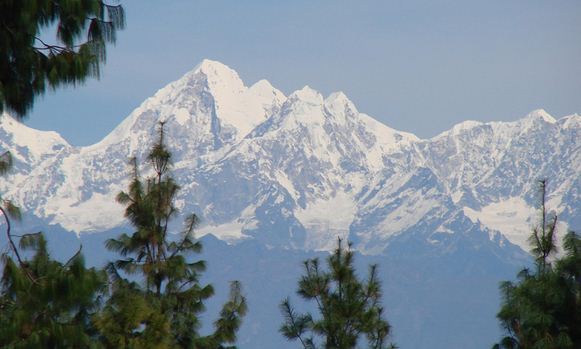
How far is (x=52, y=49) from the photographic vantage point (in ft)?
→ 54.9

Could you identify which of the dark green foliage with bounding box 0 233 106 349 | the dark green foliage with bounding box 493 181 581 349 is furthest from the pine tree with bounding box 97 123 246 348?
the dark green foliage with bounding box 0 233 106 349

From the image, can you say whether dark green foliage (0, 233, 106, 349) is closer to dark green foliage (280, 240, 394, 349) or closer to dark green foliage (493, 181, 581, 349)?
dark green foliage (493, 181, 581, 349)

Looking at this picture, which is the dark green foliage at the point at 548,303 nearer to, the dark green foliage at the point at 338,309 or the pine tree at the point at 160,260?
the dark green foliage at the point at 338,309

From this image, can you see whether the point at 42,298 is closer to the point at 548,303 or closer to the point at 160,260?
the point at 548,303

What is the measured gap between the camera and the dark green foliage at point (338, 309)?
2973cm

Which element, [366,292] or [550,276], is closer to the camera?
[550,276]

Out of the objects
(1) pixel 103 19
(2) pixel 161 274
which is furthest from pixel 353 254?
(1) pixel 103 19

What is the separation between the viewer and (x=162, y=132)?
33375 millimetres

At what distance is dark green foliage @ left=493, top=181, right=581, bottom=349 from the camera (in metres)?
27.4

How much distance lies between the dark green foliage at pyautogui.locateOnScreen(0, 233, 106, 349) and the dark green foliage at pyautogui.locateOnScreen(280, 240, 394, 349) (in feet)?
44.5

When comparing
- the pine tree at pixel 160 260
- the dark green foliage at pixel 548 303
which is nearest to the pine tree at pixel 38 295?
the dark green foliage at pixel 548 303

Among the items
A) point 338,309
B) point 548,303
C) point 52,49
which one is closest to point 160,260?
point 338,309

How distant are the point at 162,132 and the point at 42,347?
57.7 ft

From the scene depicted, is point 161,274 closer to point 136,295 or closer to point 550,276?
point 136,295
